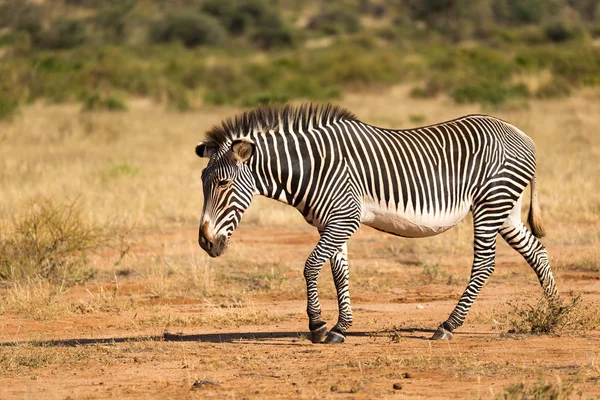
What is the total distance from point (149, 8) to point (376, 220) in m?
59.2

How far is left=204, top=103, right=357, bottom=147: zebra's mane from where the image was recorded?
7.47m

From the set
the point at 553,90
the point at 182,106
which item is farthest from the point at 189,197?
the point at 553,90

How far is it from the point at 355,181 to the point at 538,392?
8.63ft

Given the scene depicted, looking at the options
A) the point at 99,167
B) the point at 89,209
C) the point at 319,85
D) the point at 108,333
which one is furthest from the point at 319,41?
the point at 108,333

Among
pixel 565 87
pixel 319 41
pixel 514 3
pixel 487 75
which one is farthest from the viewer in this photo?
pixel 514 3

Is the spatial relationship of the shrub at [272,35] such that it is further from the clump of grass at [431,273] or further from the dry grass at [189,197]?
the clump of grass at [431,273]

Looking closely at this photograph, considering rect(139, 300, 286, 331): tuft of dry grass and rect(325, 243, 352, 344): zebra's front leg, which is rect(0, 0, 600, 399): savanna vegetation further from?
rect(325, 243, 352, 344): zebra's front leg

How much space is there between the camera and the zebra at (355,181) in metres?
7.31

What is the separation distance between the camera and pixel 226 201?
728cm

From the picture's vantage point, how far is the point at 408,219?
298 inches

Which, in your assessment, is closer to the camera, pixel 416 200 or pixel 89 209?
pixel 416 200

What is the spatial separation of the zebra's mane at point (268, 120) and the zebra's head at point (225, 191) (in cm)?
12

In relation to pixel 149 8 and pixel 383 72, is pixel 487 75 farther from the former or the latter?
pixel 149 8

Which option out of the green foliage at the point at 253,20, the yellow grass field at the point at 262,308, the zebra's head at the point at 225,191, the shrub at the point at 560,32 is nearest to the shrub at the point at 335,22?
the green foliage at the point at 253,20
